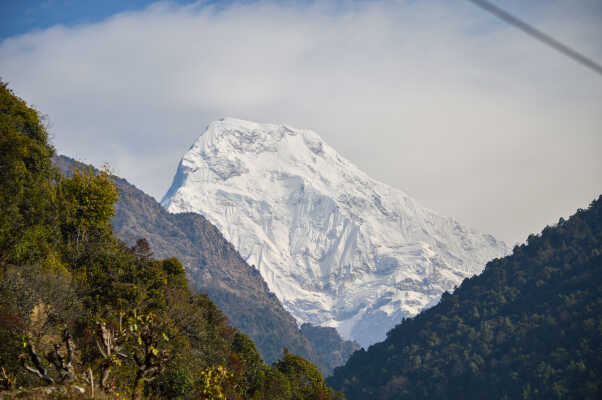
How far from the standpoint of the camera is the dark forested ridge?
13975cm

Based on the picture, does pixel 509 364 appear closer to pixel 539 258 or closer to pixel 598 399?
pixel 598 399

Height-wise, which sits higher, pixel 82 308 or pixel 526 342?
pixel 526 342

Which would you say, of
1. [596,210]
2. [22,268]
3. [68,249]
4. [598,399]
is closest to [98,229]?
[68,249]

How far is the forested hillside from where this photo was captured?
72.5ft

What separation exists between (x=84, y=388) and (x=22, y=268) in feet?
61.5

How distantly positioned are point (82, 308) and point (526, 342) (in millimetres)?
150519

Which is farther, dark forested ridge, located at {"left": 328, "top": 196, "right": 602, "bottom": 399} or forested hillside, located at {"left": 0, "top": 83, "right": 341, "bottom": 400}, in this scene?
dark forested ridge, located at {"left": 328, "top": 196, "right": 602, "bottom": 399}

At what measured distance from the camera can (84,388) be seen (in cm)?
2223

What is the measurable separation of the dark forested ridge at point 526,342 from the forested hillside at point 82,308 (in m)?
90.6

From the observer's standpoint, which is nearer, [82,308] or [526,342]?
[82,308]

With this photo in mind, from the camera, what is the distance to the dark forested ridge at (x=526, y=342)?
13975 centimetres

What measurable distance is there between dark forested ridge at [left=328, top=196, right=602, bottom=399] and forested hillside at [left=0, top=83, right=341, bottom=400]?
9064 cm

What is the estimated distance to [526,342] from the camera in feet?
525

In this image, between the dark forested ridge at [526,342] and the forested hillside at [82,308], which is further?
the dark forested ridge at [526,342]
